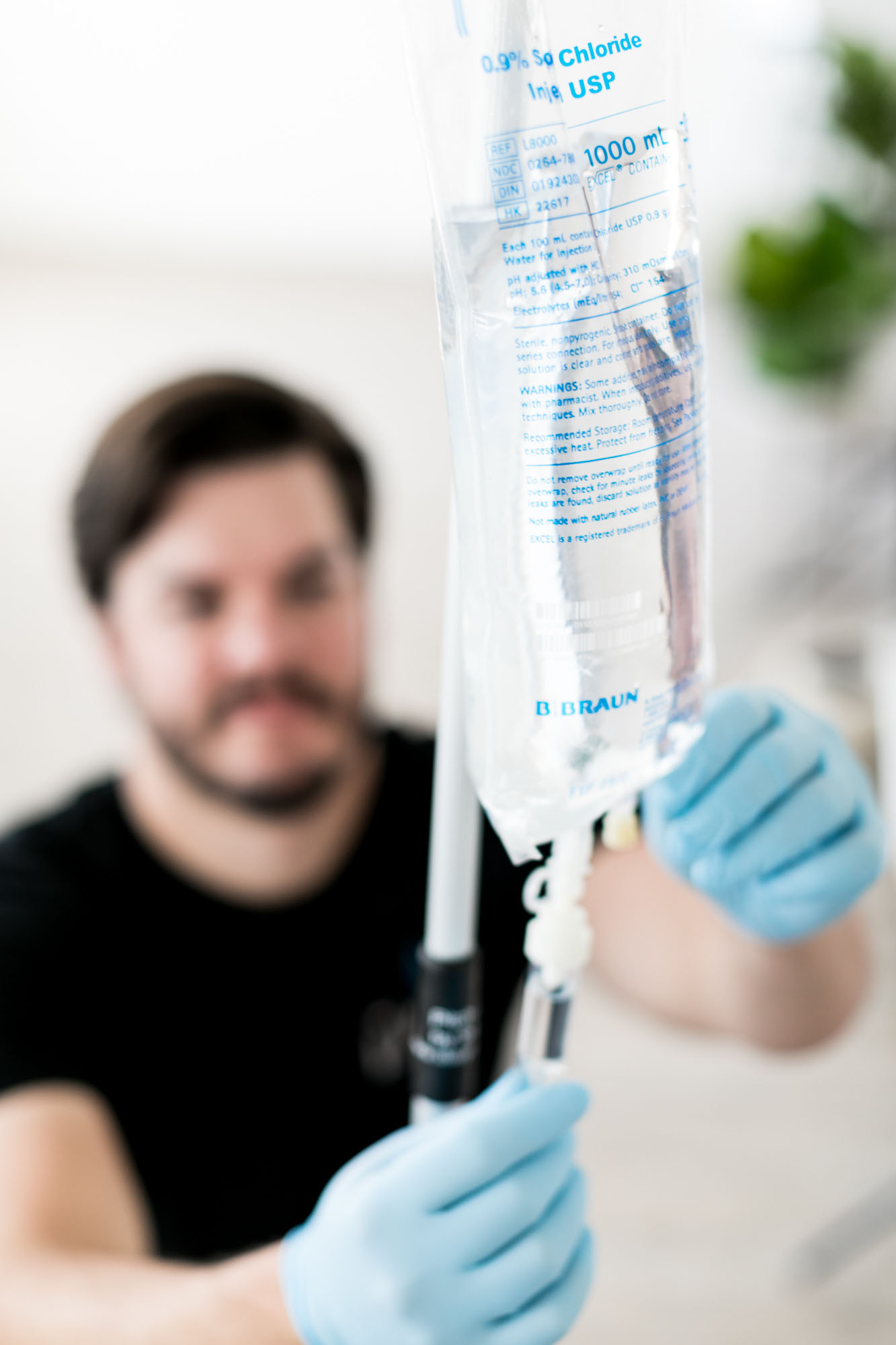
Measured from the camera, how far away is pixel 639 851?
991 millimetres

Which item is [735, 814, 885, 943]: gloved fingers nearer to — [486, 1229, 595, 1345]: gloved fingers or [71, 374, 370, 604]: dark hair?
[486, 1229, 595, 1345]: gloved fingers

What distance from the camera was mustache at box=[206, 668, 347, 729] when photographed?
3.25 ft

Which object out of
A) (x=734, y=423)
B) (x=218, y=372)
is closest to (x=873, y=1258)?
(x=218, y=372)

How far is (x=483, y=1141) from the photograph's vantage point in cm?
50

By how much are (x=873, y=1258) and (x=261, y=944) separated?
99 cm

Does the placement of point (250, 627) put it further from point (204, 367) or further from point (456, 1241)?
point (204, 367)

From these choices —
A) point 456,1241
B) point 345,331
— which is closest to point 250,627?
point 456,1241

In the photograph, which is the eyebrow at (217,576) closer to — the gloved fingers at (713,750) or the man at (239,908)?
the man at (239,908)

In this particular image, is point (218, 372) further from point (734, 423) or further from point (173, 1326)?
point (734, 423)

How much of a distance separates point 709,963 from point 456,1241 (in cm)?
41

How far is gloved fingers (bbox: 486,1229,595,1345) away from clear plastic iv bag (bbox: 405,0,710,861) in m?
0.27

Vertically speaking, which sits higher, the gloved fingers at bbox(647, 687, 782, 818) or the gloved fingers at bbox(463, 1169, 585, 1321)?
the gloved fingers at bbox(647, 687, 782, 818)

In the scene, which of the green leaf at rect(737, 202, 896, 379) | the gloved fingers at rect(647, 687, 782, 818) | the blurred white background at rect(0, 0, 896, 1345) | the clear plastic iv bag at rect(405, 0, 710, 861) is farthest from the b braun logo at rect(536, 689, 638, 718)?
the green leaf at rect(737, 202, 896, 379)

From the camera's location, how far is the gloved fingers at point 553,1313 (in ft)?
1.66
